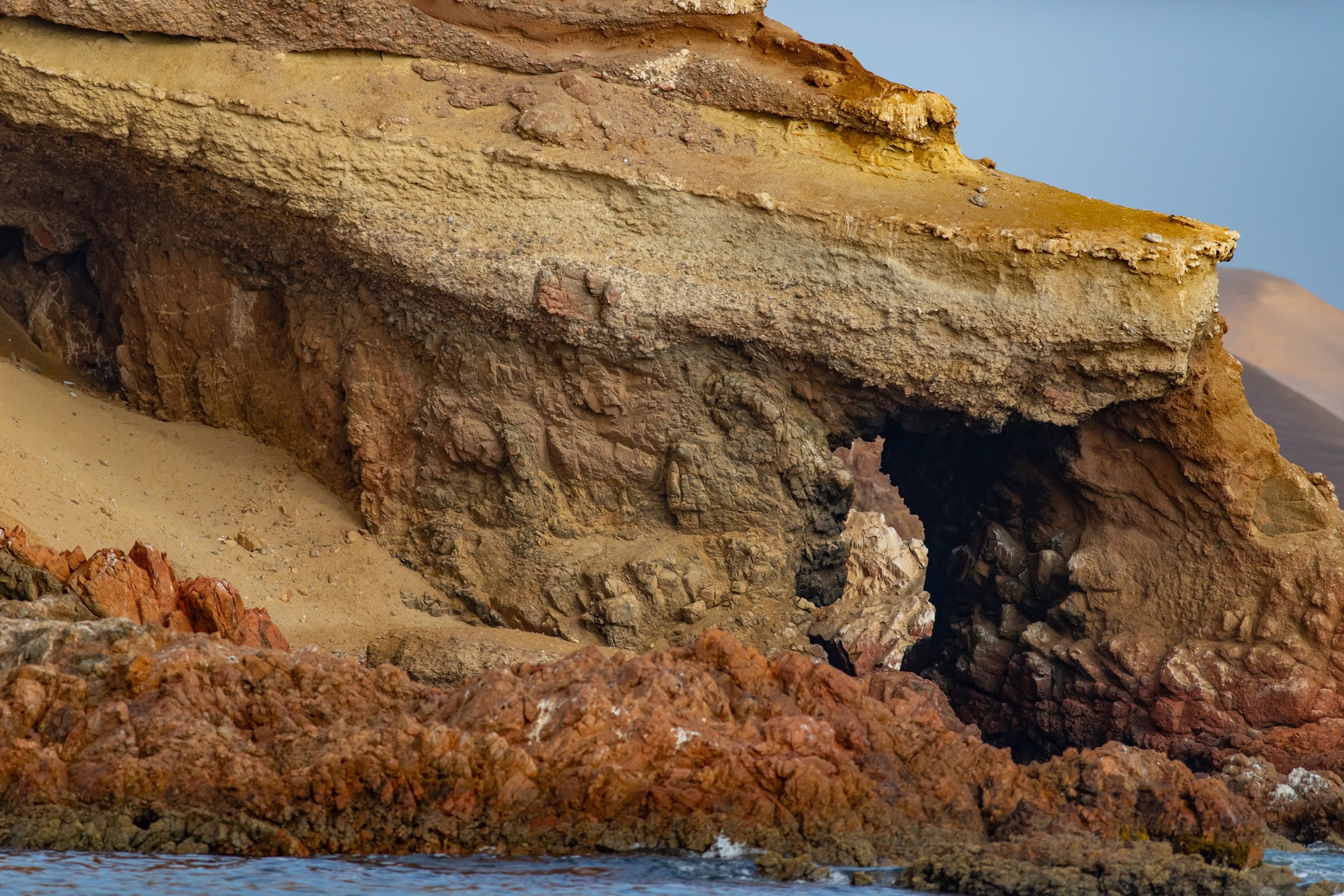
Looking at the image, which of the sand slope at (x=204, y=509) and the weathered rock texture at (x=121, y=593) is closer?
the weathered rock texture at (x=121, y=593)

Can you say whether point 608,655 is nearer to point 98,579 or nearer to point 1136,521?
point 98,579

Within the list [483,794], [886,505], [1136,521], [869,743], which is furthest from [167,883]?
[886,505]

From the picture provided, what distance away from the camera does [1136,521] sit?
50.0 ft

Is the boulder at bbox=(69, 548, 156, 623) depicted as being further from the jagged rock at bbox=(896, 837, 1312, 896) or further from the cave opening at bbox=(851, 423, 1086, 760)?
the cave opening at bbox=(851, 423, 1086, 760)

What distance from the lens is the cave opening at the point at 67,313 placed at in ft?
55.6

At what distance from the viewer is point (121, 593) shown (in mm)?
11656

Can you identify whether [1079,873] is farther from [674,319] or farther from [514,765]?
[674,319]

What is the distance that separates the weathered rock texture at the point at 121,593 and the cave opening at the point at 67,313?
17.2 feet

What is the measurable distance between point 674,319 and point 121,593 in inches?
216

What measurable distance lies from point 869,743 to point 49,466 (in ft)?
27.6

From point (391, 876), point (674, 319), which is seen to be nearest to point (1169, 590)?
point (674, 319)

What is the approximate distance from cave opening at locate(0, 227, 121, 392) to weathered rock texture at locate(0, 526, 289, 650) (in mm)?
5255

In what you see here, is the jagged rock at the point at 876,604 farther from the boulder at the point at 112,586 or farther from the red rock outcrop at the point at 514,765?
the boulder at the point at 112,586

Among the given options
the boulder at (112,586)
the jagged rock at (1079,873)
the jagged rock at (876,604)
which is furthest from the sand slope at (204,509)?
the jagged rock at (1079,873)
